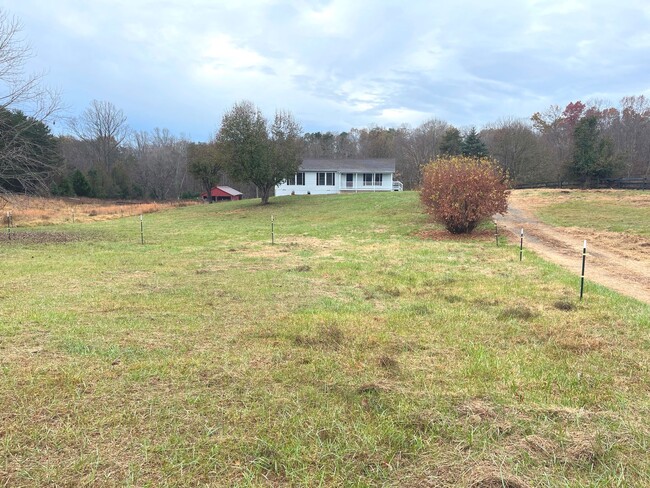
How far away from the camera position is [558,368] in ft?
13.6

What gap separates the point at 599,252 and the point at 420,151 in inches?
2076

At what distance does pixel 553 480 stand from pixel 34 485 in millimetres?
3059

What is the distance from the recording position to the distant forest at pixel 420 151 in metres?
40.8

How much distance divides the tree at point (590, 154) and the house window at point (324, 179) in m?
24.9

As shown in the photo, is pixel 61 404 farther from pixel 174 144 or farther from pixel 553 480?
pixel 174 144

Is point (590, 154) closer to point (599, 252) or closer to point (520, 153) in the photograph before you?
point (520, 153)

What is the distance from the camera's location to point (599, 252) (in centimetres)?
1264

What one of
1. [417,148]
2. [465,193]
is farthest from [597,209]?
[417,148]

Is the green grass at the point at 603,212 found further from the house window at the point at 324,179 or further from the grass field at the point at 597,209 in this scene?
the house window at the point at 324,179

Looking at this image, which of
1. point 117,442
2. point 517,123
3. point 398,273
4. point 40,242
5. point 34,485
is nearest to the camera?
point 34,485

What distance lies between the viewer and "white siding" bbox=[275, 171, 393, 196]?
160ft

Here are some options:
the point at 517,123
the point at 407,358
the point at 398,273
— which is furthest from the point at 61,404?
the point at 517,123

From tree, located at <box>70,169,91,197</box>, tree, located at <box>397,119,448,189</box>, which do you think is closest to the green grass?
tree, located at <box>397,119,448,189</box>

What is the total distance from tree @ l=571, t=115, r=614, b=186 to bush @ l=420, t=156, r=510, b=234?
2828cm
